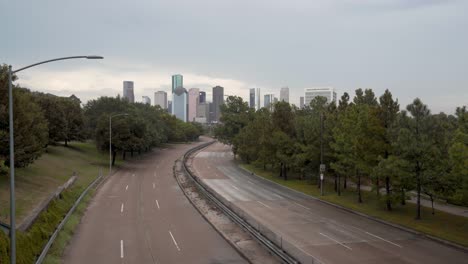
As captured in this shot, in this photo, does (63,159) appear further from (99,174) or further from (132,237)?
(132,237)

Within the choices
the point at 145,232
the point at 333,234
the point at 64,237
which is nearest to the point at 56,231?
the point at 64,237

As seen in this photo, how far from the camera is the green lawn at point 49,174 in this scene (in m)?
27.4

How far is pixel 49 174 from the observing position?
43.8m

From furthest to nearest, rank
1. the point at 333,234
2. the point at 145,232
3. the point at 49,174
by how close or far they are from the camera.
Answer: the point at 49,174
the point at 145,232
the point at 333,234

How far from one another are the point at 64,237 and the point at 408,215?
2435cm

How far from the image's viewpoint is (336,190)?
43219 millimetres

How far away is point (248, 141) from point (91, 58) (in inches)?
2122

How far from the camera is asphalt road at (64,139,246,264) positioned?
20266 mm

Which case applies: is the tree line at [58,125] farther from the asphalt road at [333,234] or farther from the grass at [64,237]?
the asphalt road at [333,234]

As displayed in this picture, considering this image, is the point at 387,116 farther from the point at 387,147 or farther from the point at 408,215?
the point at 408,215

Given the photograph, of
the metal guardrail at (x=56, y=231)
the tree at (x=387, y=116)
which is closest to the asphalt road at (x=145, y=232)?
the metal guardrail at (x=56, y=231)

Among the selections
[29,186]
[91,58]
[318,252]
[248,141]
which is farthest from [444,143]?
[248,141]

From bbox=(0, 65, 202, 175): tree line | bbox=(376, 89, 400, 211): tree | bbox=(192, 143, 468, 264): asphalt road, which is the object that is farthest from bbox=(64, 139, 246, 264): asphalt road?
bbox=(376, 89, 400, 211): tree

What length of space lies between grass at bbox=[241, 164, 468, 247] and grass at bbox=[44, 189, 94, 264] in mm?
21695
